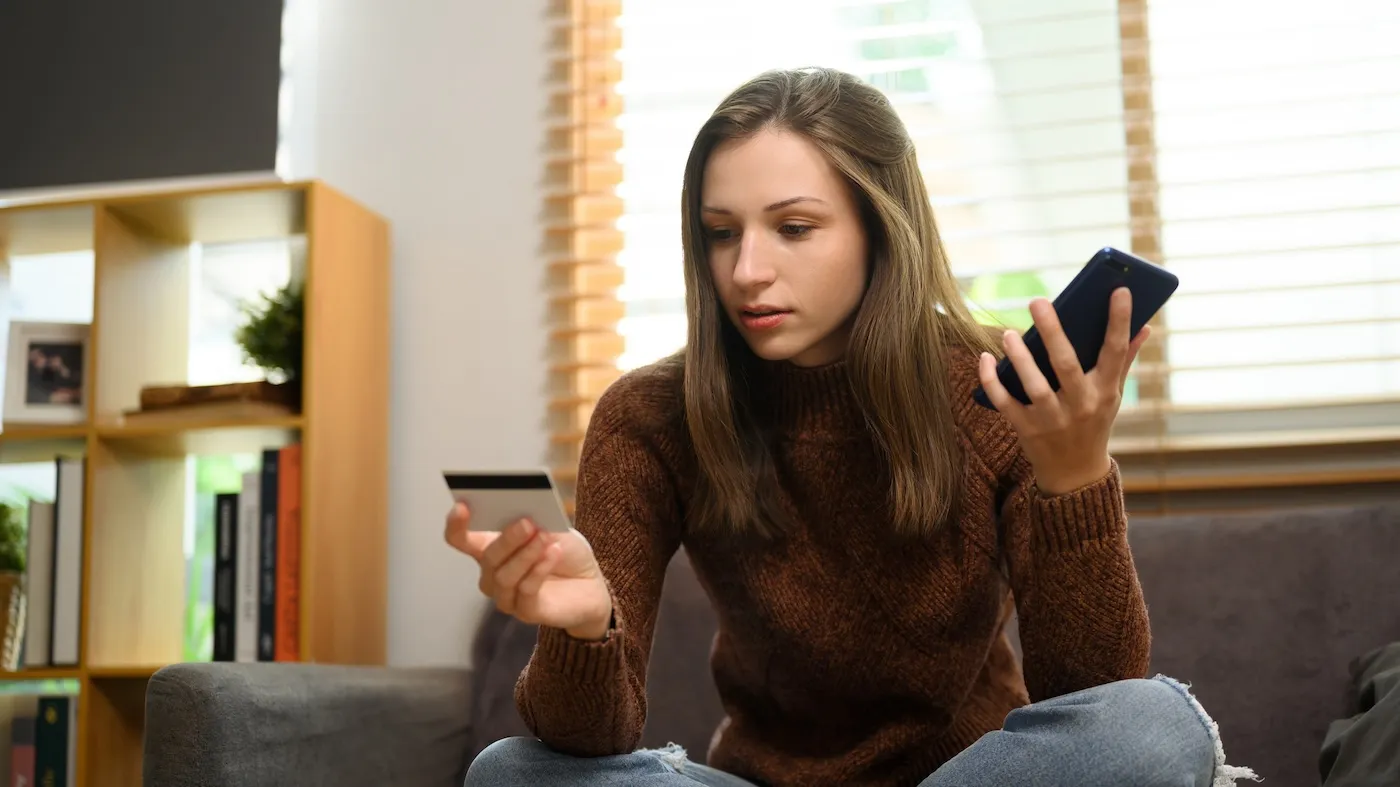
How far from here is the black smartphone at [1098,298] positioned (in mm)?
1076

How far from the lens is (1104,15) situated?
2.13 meters

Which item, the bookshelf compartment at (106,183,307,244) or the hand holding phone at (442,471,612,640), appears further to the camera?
the bookshelf compartment at (106,183,307,244)

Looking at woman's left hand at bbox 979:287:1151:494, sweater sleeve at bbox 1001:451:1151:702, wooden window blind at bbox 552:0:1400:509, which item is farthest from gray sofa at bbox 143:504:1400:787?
woman's left hand at bbox 979:287:1151:494

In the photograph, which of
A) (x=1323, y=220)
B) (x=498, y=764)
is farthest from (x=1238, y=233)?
(x=498, y=764)

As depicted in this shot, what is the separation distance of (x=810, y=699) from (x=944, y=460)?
0.30 meters

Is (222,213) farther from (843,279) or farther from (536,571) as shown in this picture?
(536,571)

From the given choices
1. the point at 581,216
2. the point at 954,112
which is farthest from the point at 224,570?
the point at 954,112

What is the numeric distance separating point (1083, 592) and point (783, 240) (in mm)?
453

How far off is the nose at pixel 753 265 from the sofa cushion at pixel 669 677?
2.24ft

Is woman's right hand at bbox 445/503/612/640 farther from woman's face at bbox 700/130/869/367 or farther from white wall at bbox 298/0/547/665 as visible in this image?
white wall at bbox 298/0/547/665

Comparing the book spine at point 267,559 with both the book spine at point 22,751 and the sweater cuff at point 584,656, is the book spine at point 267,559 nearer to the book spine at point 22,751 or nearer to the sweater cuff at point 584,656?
the book spine at point 22,751

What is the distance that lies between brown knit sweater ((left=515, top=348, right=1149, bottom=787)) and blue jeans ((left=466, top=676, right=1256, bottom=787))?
99mm

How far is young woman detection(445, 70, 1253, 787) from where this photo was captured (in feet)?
4.16

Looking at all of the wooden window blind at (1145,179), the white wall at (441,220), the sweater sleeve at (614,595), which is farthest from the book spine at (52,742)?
the sweater sleeve at (614,595)
